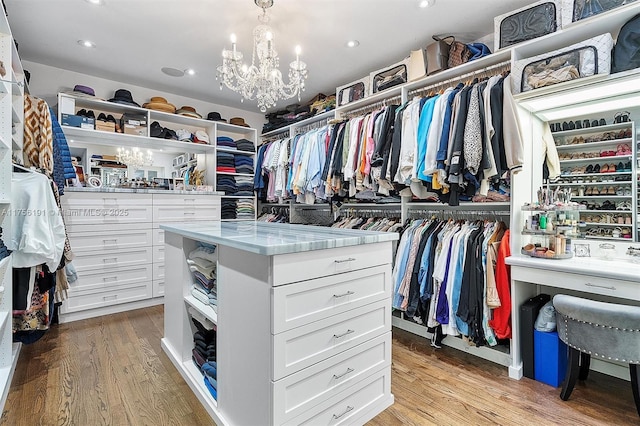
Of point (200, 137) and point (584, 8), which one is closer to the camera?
point (584, 8)

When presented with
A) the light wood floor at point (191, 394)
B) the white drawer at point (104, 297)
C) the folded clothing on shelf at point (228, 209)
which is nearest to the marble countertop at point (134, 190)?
the folded clothing on shelf at point (228, 209)

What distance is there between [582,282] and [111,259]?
3.78m

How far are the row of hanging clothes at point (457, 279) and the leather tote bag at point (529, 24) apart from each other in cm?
123

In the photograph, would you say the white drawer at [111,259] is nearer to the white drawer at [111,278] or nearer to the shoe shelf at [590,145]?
the white drawer at [111,278]

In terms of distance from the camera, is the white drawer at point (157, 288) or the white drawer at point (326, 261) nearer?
the white drawer at point (326, 261)

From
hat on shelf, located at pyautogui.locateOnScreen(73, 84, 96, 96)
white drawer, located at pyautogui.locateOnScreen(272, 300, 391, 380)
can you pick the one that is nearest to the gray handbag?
white drawer, located at pyautogui.locateOnScreen(272, 300, 391, 380)

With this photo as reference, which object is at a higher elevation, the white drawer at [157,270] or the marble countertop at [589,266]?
the marble countertop at [589,266]

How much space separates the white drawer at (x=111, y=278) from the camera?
2936mm

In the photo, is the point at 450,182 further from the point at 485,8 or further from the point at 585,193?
the point at 485,8

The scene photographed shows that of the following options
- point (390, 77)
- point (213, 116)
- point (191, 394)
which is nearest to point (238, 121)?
point (213, 116)

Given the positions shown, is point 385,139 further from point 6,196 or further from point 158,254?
point 158,254

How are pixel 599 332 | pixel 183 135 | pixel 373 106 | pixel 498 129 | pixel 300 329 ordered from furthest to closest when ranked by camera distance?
pixel 183 135 < pixel 373 106 < pixel 498 129 < pixel 599 332 < pixel 300 329

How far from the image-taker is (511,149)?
1879mm

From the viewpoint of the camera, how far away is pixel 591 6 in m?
1.79
